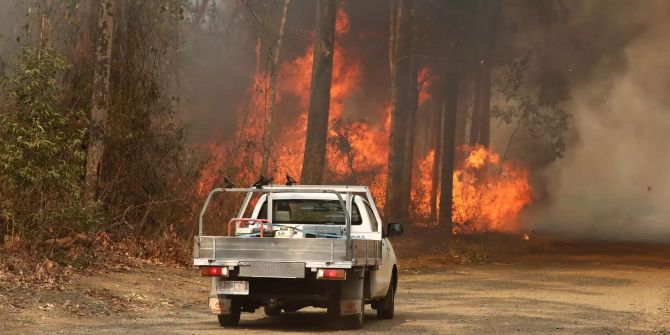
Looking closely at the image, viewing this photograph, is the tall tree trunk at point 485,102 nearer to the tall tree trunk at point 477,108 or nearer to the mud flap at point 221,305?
the tall tree trunk at point 477,108

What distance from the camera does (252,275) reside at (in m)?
14.1

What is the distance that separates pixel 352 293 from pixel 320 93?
77.1 ft

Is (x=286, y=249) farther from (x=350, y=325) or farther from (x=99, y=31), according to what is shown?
(x=99, y=31)

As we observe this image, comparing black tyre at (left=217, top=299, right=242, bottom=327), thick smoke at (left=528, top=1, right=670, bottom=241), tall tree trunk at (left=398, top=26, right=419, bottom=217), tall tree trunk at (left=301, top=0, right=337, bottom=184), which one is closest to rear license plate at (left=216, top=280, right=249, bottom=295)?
black tyre at (left=217, top=299, right=242, bottom=327)

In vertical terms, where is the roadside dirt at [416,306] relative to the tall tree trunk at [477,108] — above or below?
below

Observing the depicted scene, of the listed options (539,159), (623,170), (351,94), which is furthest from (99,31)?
(623,170)

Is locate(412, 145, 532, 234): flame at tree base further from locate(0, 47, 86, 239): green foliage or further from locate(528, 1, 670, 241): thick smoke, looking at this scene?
locate(0, 47, 86, 239): green foliage

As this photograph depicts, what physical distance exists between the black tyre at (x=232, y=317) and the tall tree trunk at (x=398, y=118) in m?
25.7

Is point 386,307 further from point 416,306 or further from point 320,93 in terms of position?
point 320,93

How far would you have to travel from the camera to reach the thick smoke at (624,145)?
7162 cm

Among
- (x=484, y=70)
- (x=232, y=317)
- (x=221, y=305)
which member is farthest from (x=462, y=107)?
(x=221, y=305)

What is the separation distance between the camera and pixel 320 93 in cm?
3791

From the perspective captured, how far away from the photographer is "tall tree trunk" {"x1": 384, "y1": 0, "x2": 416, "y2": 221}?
40875 millimetres

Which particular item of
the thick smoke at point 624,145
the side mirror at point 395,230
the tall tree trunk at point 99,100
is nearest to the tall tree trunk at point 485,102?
the thick smoke at point 624,145
